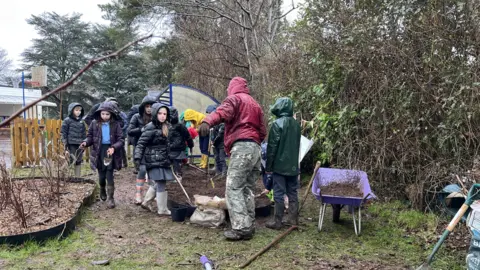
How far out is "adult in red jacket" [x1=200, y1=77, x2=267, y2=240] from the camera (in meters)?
4.32

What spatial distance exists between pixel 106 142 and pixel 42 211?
1.48 meters

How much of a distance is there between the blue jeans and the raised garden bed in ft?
8.79

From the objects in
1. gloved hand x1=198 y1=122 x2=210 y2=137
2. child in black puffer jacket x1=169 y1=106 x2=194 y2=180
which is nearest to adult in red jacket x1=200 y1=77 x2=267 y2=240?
gloved hand x1=198 y1=122 x2=210 y2=137

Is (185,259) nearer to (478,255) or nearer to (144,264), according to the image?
(144,264)

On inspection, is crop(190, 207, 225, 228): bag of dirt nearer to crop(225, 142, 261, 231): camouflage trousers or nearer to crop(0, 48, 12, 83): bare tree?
crop(225, 142, 261, 231): camouflage trousers

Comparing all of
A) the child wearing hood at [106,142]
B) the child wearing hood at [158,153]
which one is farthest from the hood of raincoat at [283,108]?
the child wearing hood at [106,142]

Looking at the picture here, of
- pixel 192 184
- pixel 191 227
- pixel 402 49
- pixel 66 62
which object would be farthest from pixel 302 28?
pixel 66 62

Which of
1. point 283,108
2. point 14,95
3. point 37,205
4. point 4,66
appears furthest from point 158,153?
point 4,66

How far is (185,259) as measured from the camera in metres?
3.76

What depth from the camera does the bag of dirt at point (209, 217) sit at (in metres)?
4.80

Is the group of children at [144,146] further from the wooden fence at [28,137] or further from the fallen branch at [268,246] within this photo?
the wooden fence at [28,137]

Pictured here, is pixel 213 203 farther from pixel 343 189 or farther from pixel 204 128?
pixel 343 189

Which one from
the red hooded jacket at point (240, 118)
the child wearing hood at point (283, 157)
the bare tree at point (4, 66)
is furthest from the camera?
the bare tree at point (4, 66)

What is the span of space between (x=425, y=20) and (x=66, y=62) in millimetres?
27421
